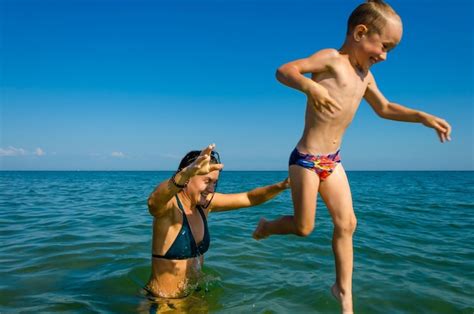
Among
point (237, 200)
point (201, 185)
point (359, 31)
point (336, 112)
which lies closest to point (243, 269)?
point (237, 200)

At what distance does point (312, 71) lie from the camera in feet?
10.2

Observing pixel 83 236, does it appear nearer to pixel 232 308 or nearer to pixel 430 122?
pixel 232 308

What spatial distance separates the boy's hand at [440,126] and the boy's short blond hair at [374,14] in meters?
0.88

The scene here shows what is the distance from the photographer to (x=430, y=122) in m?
3.27

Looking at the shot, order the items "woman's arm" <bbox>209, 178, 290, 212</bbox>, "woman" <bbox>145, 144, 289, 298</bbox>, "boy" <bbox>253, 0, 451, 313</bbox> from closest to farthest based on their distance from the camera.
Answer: "boy" <bbox>253, 0, 451, 313</bbox>
"woman" <bbox>145, 144, 289, 298</bbox>
"woman's arm" <bbox>209, 178, 290, 212</bbox>

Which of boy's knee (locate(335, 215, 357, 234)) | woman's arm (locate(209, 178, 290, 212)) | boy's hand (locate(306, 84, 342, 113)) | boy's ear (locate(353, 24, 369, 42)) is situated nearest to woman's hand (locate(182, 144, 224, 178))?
boy's hand (locate(306, 84, 342, 113))

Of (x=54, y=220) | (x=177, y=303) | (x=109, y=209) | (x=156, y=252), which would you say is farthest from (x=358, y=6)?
(x=109, y=209)

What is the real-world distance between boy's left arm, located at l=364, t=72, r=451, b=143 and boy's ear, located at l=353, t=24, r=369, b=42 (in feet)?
1.57

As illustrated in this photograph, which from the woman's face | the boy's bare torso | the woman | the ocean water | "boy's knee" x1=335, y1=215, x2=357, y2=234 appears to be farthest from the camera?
the ocean water

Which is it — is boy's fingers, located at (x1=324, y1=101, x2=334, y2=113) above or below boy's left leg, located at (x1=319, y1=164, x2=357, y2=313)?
above

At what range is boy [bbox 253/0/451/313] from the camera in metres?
2.97

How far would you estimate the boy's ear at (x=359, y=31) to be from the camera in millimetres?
2994

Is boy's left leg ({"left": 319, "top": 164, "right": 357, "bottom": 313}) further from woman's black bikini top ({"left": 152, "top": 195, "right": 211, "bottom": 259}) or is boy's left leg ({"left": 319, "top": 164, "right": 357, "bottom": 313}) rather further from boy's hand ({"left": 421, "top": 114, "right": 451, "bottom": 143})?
woman's black bikini top ({"left": 152, "top": 195, "right": 211, "bottom": 259})

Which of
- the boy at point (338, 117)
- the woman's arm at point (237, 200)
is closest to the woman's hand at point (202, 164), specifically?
the boy at point (338, 117)
